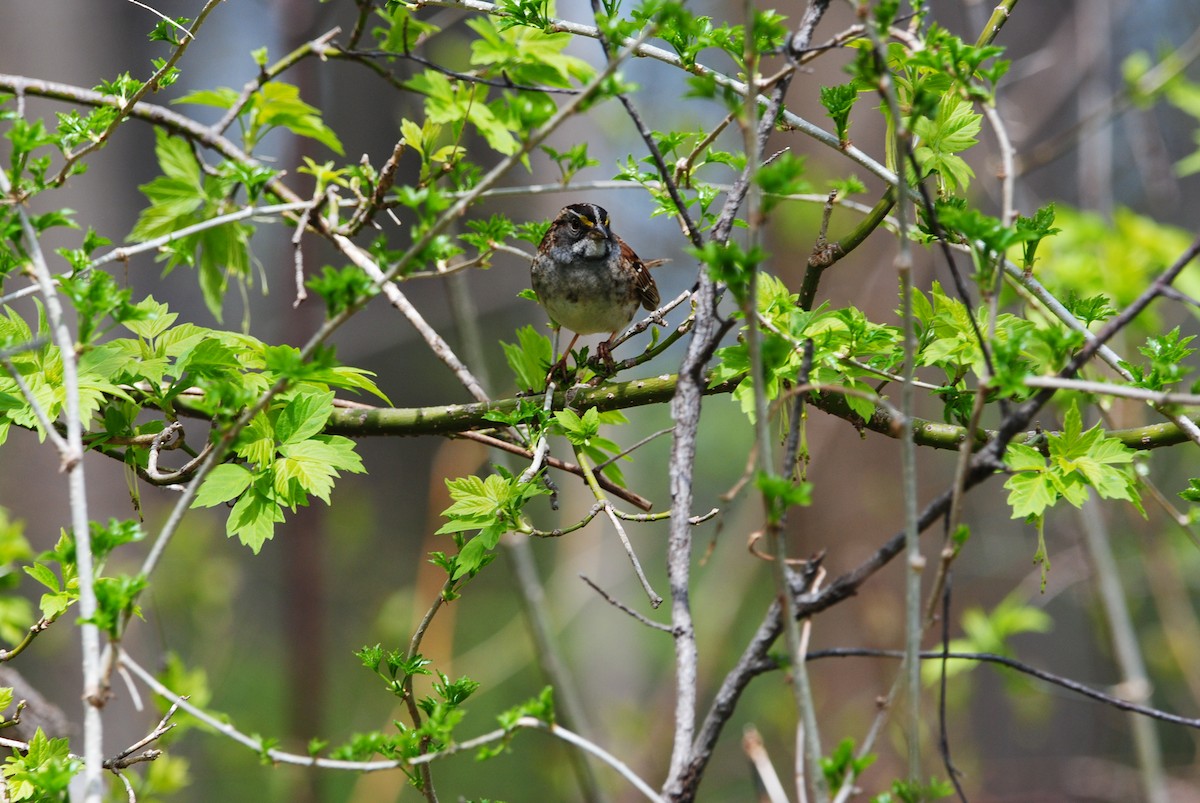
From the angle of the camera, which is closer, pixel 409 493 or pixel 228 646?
pixel 228 646

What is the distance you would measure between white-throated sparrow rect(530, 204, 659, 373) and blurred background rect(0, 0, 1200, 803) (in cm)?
36

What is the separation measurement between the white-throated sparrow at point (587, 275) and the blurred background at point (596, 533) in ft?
1.19

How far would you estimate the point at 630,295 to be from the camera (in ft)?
12.2

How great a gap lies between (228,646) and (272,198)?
7.73 m

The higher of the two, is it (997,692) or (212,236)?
(212,236)

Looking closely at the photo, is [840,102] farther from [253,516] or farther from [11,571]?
[11,571]

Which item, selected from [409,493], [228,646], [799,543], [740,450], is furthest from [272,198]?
[740,450]

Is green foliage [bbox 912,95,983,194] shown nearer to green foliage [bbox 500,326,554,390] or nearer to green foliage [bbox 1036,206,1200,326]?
green foliage [bbox 500,326,554,390]

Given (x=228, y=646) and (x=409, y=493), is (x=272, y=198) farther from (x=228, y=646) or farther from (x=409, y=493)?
(x=409, y=493)

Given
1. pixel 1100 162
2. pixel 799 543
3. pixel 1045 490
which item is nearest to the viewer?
pixel 1045 490

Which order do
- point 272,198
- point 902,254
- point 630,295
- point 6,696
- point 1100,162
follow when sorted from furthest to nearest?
1. point 1100,162
2. point 630,295
3. point 272,198
4. point 6,696
5. point 902,254

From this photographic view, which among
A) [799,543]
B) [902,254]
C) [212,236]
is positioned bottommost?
[799,543]

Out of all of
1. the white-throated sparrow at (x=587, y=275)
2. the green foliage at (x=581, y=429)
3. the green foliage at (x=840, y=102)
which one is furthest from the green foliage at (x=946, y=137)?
the white-throated sparrow at (x=587, y=275)

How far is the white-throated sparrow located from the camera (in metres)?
3.47
